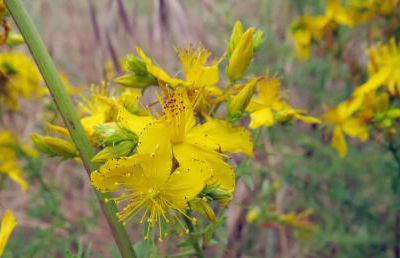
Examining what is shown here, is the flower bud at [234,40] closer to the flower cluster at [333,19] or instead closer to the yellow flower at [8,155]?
the flower cluster at [333,19]

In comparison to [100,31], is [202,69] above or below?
below

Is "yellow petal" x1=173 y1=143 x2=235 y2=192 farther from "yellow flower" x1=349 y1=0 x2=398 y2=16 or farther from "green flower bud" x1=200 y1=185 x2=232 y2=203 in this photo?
"yellow flower" x1=349 y1=0 x2=398 y2=16

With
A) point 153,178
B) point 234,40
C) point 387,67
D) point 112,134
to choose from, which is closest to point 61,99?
point 112,134

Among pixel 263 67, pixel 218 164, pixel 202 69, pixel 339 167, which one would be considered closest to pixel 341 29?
pixel 263 67

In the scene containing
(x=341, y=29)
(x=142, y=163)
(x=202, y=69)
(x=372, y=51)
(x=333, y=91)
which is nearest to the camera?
(x=142, y=163)

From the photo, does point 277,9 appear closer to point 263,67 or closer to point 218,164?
point 263,67
